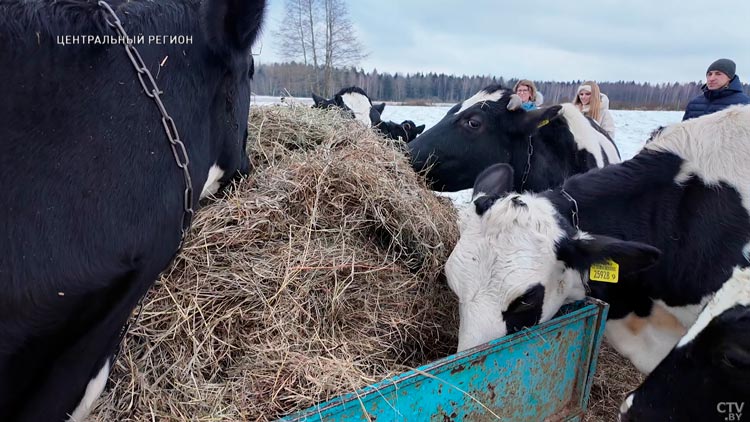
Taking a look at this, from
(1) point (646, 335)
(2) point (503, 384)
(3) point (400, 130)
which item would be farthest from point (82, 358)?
(3) point (400, 130)

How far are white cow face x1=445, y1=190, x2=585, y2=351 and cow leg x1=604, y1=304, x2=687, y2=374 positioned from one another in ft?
2.30

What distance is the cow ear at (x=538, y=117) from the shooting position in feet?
14.8

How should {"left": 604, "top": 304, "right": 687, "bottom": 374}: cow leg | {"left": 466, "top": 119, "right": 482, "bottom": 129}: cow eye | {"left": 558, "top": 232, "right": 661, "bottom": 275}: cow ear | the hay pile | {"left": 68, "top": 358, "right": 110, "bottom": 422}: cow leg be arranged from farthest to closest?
1. {"left": 466, "top": 119, "right": 482, "bottom": 129}: cow eye
2. {"left": 604, "top": 304, "right": 687, "bottom": 374}: cow leg
3. {"left": 558, "top": 232, "right": 661, "bottom": 275}: cow ear
4. the hay pile
5. {"left": 68, "top": 358, "right": 110, "bottom": 422}: cow leg

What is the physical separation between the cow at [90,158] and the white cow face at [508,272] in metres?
1.56

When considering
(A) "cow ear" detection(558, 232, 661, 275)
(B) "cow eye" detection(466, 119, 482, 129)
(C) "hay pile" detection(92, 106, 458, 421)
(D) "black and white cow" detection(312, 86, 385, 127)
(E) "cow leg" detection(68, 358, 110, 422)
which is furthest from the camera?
(D) "black and white cow" detection(312, 86, 385, 127)

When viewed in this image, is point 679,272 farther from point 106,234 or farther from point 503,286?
point 106,234

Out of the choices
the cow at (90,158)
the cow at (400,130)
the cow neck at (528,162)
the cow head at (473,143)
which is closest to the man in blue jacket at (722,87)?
the cow neck at (528,162)

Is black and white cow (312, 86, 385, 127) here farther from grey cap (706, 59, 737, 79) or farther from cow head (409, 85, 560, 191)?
grey cap (706, 59, 737, 79)

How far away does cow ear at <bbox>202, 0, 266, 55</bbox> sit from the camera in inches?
52.0

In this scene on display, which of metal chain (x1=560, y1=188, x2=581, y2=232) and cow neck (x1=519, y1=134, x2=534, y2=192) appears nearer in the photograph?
metal chain (x1=560, y1=188, x2=581, y2=232)

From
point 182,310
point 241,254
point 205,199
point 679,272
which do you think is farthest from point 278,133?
point 679,272

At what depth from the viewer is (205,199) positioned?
281 centimetres

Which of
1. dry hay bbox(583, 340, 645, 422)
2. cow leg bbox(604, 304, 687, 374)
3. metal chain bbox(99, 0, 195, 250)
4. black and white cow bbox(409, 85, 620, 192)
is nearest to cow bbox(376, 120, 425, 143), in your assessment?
black and white cow bbox(409, 85, 620, 192)

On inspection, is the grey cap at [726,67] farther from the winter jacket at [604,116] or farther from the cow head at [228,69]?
the cow head at [228,69]
